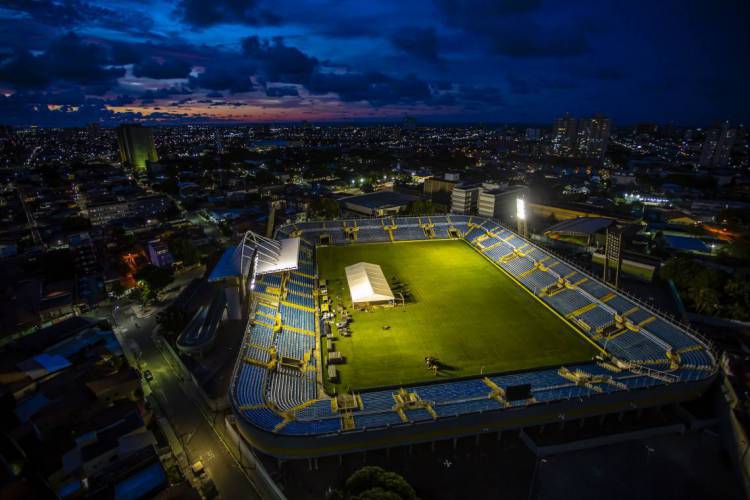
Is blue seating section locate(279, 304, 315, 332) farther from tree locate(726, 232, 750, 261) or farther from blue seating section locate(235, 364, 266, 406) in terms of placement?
tree locate(726, 232, 750, 261)

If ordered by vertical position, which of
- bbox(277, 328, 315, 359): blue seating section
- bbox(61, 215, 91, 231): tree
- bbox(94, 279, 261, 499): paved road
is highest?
bbox(61, 215, 91, 231): tree

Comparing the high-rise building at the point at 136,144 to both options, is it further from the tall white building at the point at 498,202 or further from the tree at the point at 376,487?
the tree at the point at 376,487

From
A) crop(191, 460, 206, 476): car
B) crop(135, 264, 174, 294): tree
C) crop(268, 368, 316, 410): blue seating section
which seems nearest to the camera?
crop(191, 460, 206, 476): car

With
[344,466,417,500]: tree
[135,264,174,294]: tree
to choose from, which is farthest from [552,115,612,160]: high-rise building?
[344,466,417,500]: tree

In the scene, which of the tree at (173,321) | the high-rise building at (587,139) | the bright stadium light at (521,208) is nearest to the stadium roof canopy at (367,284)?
the tree at (173,321)

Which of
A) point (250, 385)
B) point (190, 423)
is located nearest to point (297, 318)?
point (250, 385)

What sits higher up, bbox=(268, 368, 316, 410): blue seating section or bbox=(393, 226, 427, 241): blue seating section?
bbox=(393, 226, 427, 241): blue seating section

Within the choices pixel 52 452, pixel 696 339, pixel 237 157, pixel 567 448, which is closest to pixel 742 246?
pixel 696 339
